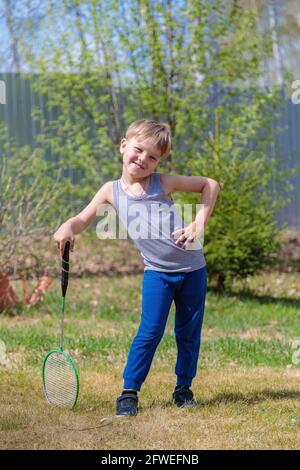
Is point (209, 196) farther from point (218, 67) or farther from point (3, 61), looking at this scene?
point (3, 61)

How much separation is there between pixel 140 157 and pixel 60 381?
122 centimetres

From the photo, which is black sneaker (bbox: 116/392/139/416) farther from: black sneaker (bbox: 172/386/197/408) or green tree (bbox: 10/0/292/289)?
green tree (bbox: 10/0/292/289)

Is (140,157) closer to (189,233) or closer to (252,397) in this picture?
(189,233)

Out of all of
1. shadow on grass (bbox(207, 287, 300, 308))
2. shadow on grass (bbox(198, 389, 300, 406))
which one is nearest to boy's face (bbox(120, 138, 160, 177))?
shadow on grass (bbox(198, 389, 300, 406))

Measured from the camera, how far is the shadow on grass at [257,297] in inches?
333

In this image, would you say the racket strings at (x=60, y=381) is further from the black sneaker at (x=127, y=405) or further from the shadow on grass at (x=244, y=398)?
the shadow on grass at (x=244, y=398)

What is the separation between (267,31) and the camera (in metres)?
10.3

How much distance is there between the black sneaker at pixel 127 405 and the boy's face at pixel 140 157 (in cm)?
110

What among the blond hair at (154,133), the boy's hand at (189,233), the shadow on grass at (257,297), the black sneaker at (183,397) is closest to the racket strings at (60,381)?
the black sneaker at (183,397)

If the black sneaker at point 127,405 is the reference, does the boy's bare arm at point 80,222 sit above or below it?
above

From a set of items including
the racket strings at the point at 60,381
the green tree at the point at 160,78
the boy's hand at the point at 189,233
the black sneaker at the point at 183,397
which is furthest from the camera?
the green tree at the point at 160,78

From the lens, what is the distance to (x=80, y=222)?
4137 millimetres

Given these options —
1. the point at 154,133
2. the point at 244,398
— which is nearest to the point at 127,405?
the point at 244,398
